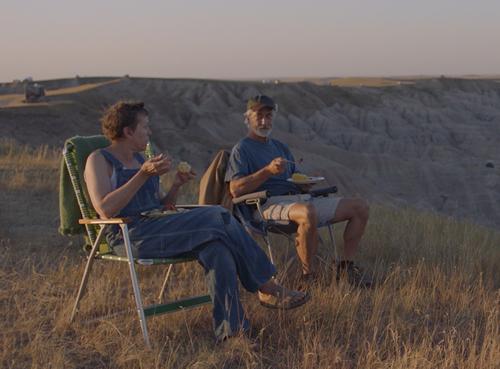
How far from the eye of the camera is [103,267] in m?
5.61

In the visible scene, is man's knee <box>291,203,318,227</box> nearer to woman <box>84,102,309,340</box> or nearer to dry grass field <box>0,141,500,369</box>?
dry grass field <box>0,141,500,369</box>

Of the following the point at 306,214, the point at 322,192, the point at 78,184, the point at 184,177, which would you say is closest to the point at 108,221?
the point at 78,184

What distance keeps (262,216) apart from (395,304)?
1185mm

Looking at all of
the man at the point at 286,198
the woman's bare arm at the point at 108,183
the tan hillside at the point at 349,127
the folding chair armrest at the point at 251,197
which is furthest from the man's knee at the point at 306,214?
the tan hillside at the point at 349,127

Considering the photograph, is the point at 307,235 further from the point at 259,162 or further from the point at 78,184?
the point at 78,184

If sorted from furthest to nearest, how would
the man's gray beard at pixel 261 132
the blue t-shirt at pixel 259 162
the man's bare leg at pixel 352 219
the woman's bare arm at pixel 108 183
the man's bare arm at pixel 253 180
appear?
the man's gray beard at pixel 261 132 → the blue t-shirt at pixel 259 162 → the man's bare leg at pixel 352 219 → the man's bare arm at pixel 253 180 → the woman's bare arm at pixel 108 183

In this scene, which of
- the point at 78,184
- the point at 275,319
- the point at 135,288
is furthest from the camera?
the point at 78,184

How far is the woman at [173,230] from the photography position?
4055 millimetres

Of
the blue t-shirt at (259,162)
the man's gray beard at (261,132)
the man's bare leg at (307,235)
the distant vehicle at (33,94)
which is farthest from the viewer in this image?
the distant vehicle at (33,94)

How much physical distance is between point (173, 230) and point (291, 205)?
1.36 meters

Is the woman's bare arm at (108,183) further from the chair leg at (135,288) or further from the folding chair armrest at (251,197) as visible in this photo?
the folding chair armrest at (251,197)

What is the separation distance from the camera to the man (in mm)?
5273

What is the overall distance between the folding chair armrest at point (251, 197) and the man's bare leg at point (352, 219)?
0.54m

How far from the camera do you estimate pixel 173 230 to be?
167 inches
